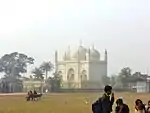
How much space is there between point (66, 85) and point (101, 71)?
31.3ft

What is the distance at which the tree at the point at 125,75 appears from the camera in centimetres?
10319

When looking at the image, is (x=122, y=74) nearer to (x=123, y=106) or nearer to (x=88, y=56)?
(x=88, y=56)

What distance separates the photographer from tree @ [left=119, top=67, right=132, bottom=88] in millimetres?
103188

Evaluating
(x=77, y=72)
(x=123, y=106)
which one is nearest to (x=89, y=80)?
(x=77, y=72)

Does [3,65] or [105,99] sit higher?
[3,65]

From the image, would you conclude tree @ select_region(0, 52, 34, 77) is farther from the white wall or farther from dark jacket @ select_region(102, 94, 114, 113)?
dark jacket @ select_region(102, 94, 114, 113)

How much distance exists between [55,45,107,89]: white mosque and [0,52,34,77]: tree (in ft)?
31.2

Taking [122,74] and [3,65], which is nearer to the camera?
[122,74]

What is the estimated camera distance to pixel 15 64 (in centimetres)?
11375

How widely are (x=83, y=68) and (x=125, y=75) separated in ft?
52.1

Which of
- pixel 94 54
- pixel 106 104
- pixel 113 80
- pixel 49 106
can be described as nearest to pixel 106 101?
pixel 106 104

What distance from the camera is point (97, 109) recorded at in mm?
11094

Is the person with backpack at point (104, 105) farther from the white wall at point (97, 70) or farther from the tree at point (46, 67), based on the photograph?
the white wall at point (97, 70)

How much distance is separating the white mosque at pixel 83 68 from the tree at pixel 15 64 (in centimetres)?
952
